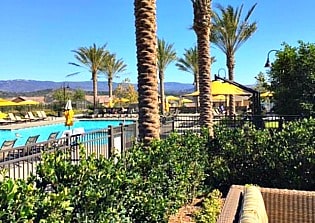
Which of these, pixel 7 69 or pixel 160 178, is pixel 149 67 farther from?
pixel 7 69

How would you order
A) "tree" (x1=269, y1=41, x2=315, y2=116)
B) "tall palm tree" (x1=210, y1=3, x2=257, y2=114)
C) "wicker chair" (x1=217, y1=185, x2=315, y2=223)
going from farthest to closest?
"tall palm tree" (x1=210, y1=3, x2=257, y2=114) < "tree" (x1=269, y1=41, x2=315, y2=116) < "wicker chair" (x1=217, y1=185, x2=315, y2=223)

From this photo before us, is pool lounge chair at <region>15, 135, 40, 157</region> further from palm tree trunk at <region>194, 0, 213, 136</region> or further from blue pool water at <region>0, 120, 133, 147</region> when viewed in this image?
blue pool water at <region>0, 120, 133, 147</region>

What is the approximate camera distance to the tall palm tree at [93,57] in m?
41.9

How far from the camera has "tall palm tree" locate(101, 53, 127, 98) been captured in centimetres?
4512

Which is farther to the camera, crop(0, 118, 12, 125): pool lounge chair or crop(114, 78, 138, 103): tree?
crop(114, 78, 138, 103): tree

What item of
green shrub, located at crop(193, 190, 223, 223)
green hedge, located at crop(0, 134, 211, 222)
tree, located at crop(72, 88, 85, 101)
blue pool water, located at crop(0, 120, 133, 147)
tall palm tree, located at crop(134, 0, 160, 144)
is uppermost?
tree, located at crop(72, 88, 85, 101)

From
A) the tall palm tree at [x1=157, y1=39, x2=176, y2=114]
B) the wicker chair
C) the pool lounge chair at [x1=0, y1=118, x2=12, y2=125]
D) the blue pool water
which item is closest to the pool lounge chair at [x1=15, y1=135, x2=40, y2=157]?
the wicker chair

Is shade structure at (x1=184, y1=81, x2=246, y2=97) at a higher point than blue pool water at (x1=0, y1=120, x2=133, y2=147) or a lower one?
higher

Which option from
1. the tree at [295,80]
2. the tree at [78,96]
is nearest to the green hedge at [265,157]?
the tree at [295,80]

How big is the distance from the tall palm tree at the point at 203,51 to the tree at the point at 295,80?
18.3ft

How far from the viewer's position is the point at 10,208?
241 cm

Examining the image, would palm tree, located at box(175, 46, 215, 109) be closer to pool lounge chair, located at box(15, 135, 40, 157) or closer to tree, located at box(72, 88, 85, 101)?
tree, located at box(72, 88, 85, 101)

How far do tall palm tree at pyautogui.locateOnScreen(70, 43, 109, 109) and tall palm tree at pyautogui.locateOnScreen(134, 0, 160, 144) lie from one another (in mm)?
34791

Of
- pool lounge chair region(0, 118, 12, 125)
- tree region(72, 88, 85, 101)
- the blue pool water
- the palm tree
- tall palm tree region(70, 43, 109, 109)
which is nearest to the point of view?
the blue pool water
